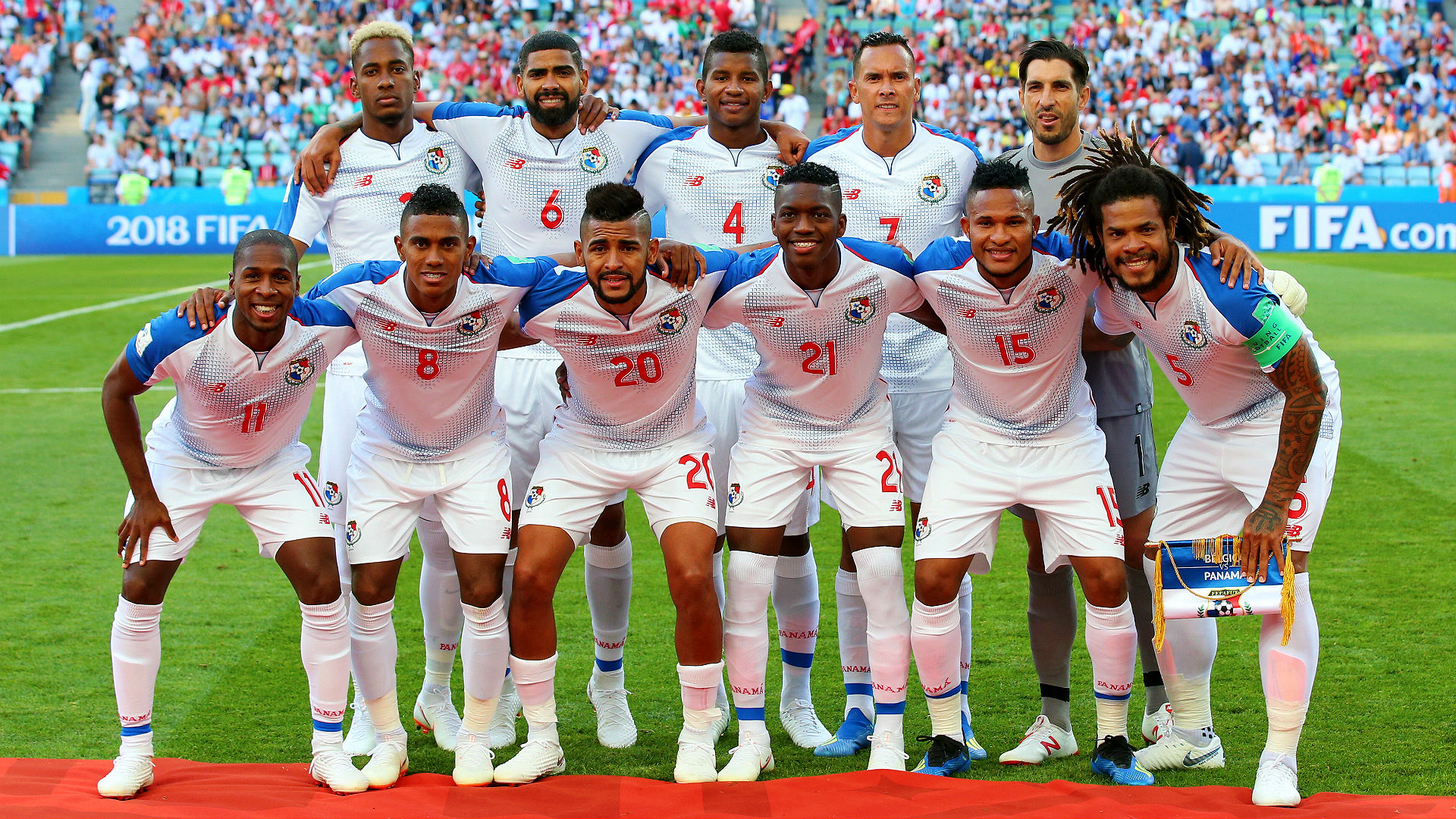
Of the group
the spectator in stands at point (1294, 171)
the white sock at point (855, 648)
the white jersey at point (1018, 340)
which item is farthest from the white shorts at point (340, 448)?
the spectator in stands at point (1294, 171)

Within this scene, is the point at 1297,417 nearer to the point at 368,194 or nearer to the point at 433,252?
the point at 433,252

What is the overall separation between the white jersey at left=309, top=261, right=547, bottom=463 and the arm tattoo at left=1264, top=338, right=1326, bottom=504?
2.36 meters

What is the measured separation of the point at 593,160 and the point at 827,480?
159 cm

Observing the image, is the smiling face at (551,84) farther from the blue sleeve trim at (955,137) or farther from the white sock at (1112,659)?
the white sock at (1112,659)

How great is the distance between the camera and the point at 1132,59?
2712cm

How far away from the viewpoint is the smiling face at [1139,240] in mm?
4016

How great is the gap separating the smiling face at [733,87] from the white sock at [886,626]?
174 cm

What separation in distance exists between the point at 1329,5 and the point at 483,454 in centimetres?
2920

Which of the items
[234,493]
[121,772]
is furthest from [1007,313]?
[121,772]

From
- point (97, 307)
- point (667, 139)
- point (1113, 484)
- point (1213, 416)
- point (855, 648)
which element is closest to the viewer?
point (1213, 416)

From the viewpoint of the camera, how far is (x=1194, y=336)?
13.5 ft

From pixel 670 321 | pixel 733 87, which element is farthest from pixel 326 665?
pixel 733 87

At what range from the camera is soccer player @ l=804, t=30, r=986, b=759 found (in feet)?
16.3

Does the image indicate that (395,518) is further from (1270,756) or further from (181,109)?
(181,109)
